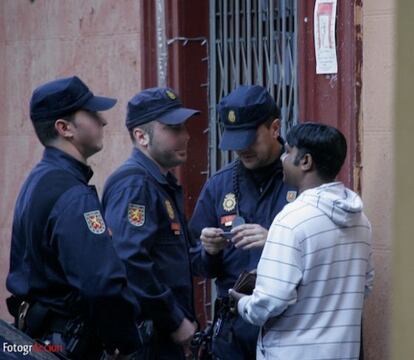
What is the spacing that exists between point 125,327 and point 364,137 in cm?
200

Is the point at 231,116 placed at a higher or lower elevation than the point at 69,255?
higher

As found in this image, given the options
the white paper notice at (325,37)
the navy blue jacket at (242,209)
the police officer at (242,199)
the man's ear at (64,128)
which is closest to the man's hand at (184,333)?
the police officer at (242,199)

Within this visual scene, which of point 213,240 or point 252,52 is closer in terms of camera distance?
point 213,240

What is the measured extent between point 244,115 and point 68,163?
94cm

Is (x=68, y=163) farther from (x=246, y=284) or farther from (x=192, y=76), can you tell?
(x=192, y=76)

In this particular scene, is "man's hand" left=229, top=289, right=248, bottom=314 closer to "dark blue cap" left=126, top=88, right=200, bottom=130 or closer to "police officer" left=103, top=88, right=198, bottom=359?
"police officer" left=103, top=88, right=198, bottom=359

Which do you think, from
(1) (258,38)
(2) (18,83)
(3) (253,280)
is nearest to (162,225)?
(3) (253,280)

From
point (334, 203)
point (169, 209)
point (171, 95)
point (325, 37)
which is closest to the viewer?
point (334, 203)

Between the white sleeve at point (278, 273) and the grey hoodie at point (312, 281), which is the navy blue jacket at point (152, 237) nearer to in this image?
the grey hoodie at point (312, 281)

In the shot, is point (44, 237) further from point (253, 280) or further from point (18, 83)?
point (18, 83)

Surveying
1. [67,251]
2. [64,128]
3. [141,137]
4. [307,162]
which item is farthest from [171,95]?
[67,251]

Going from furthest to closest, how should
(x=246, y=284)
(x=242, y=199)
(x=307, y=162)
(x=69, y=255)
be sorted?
(x=242, y=199) < (x=246, y=284) < (x=307, y=162) < (x=69, y=255)

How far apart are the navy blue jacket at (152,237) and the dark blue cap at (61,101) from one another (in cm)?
41

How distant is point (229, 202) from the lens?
5.21 m
